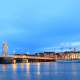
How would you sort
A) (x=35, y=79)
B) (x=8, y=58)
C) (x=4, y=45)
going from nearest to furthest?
(x=35, y=79) < (x=8, y=58) < (x=4, y=45)

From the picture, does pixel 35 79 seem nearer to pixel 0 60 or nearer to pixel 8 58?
pixel 8 58

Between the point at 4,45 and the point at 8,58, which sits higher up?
the point at 4,45

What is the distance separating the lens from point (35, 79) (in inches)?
1236

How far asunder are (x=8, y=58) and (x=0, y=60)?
11.7m

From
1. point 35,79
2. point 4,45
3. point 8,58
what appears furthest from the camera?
point 4,45

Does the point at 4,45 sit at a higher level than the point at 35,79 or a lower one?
higher

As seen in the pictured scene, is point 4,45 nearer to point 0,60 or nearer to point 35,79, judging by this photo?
point 0,60

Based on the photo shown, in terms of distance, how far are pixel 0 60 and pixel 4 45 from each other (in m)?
22.8

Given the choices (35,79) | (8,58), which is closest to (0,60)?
(8,58)

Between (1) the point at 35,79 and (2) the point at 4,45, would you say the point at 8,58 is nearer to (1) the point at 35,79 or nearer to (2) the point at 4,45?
(2) the point at 4,45

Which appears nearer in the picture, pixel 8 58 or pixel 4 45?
pixel 8 58

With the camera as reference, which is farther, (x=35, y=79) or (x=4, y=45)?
(x=4, y=45)

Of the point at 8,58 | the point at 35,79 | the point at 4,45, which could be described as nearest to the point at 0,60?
the point at 8,58

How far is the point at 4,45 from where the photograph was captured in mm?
155875
